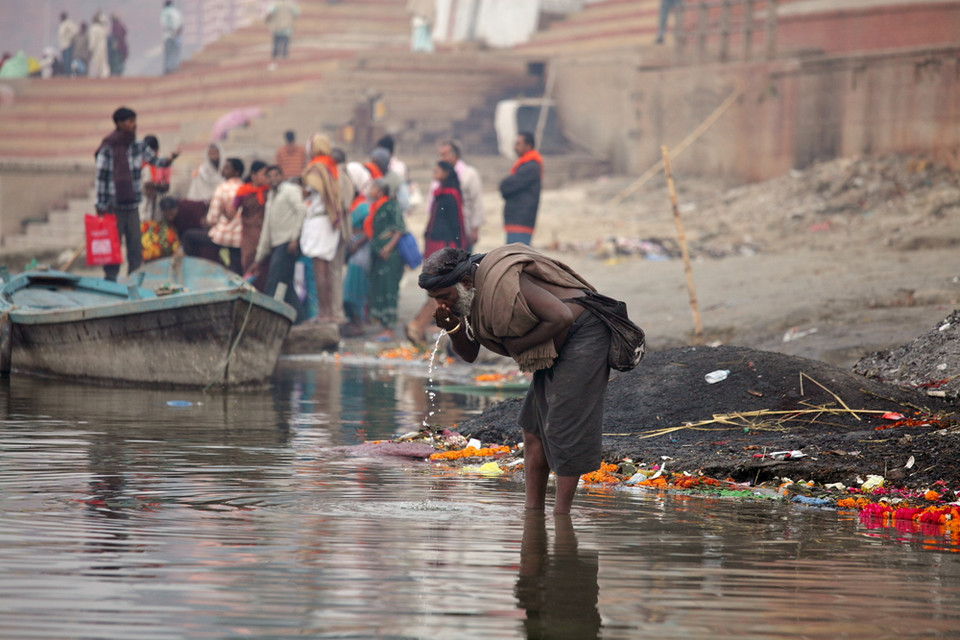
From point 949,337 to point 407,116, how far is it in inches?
748

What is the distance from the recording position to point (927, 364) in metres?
9.45

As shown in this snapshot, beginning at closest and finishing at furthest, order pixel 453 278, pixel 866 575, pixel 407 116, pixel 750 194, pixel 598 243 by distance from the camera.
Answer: pixel 866 575
pixel 453 278
pixel 598 243
pixel 750 194
pixel 407 116

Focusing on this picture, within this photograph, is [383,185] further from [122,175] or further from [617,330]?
[617,330]

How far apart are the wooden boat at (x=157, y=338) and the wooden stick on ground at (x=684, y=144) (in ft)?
39.9

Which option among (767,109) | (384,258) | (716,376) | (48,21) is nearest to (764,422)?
(716,376)

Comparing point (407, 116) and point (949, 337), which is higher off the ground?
point (407, 116)

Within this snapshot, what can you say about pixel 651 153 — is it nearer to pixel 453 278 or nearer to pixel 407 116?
pixel 407 116

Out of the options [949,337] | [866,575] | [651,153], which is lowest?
[866,575]

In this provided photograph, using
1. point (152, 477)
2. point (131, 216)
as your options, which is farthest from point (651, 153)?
point (152, 477)

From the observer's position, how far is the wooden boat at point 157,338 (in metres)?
11.8

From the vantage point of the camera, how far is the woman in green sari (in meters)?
15.8

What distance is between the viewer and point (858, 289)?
1412 centimetres

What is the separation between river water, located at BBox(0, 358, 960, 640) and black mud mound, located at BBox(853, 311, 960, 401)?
9.40ft

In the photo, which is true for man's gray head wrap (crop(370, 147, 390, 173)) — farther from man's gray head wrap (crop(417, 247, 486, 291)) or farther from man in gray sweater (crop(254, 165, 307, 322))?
man's gray head wrap (crop(417, 247, 486, 291))
